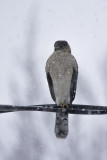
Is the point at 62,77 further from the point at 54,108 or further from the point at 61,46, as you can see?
the point at 54,108

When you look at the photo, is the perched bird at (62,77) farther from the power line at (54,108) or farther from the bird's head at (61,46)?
the power line at (54,108)

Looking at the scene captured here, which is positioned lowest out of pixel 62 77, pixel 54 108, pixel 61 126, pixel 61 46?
pixel 61 126

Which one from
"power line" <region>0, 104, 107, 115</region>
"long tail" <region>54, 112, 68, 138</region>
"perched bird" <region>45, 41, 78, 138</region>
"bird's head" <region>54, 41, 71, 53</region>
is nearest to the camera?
"power line" <region>0, 104, 107, 115</region>

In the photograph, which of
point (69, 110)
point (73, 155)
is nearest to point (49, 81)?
point (69, 110)

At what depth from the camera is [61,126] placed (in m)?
6.28

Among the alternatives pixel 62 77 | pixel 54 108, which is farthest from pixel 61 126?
pixel 54 108

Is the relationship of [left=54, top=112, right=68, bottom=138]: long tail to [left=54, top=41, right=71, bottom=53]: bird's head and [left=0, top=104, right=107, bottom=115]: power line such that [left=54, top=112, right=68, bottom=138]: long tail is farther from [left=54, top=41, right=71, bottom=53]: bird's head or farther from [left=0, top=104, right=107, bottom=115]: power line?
[left=0, top=104, right=107, bottom=115]: power line

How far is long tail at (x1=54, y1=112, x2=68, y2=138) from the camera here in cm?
614

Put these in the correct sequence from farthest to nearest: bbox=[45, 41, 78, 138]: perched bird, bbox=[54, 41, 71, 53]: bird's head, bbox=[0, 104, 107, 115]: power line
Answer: bbox=[54, 41, 71, 53]: bird's head → bbox=[45, 41, 78, 138]: perched bird → bbox=[0, 104, 107, 115]: power line

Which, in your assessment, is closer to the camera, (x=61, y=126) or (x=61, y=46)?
(x=61, y=126)

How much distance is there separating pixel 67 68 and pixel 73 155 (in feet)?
19.7

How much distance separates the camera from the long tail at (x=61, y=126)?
20.1 feet

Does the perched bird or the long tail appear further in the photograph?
the perched bird

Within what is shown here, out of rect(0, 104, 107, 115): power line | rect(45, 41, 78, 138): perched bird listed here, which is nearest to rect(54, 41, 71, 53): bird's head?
rect(45, 41, 78, 138): perched bird
